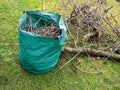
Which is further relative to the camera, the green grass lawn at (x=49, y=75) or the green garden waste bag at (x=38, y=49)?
the green grass lawn at (x=49, y=75)

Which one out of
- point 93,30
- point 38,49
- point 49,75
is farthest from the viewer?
point 93,30

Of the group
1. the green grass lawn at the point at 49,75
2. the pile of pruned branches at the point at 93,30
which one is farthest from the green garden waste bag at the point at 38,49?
the pile of pruned branches at the point at 93,30

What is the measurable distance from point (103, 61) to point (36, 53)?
1.37 m

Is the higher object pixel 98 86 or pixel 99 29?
pixel 99 29

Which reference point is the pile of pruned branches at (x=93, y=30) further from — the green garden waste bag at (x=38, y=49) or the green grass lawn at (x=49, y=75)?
the green garden waste bag at (x=38, y=49)

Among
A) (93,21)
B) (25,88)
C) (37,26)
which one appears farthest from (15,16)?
(25,88)

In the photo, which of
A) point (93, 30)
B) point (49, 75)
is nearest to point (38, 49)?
point (49, 75)

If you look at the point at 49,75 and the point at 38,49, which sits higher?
the point at 38,49

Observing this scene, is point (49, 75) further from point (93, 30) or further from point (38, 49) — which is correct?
point (93, 30)

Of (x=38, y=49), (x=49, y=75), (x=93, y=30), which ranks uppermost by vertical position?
(x=38, y=49)

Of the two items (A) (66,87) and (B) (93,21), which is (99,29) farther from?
(A) (66,87)

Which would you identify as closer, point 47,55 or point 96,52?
point 47,55

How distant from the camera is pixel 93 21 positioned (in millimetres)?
3967

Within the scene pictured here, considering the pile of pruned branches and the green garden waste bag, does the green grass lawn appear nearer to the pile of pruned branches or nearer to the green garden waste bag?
the green garden waste bag
